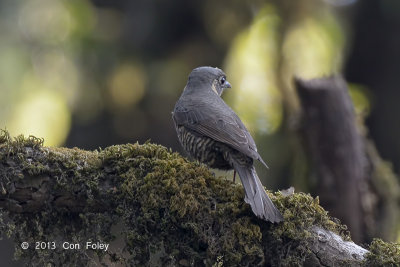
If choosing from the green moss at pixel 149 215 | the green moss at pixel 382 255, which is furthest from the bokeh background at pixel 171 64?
the green moss at pixel 382 255

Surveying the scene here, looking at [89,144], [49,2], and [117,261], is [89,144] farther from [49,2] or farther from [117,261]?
[117,261]

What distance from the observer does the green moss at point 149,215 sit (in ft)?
11.3

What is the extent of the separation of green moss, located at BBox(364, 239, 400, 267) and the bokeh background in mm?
3601

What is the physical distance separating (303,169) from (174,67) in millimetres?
2371

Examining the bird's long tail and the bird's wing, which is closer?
the bird's long tail

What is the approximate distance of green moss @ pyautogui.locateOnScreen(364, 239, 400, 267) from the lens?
330 cm

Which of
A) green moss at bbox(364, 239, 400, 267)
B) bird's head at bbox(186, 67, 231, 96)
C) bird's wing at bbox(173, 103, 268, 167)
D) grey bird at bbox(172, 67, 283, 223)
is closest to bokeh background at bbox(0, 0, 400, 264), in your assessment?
bird's head at bbox(186, 67, 231, 96)

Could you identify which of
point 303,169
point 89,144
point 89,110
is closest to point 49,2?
point 89,110

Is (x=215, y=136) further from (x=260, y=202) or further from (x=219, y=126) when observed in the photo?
(x=260, y=202)

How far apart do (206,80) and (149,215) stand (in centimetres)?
217

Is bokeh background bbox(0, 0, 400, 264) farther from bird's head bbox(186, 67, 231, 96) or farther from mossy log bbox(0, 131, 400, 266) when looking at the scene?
mossy log bbox(0, 131, 400, 266)

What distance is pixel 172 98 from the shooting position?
8195mm

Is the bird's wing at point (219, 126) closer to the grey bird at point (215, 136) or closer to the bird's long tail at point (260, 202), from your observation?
the grey bird at point (215, 136)

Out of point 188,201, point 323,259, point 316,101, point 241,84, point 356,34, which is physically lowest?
point 323,259
